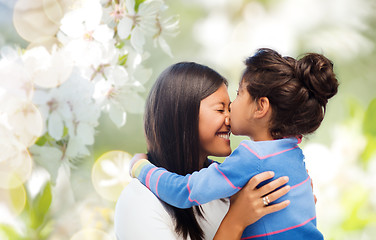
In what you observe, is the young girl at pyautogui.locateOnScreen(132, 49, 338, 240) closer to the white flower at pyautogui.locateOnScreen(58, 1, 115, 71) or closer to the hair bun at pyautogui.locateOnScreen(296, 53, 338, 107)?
the hair bun at pyautogui.locateOnScreen(296, 53, 338, 107)

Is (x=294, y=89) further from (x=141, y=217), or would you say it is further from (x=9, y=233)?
(x=9, y=233)

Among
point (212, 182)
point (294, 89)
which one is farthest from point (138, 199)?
point (294, 89)

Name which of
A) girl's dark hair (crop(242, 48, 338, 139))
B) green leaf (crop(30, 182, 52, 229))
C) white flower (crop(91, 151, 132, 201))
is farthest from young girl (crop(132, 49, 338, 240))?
green leaf (crop(30, 182, 52, 229))

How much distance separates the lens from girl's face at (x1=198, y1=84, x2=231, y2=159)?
1.03m

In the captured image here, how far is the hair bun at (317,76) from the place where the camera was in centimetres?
92

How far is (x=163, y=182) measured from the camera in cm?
90

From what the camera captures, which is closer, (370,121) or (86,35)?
(86,35)

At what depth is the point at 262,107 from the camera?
0.96 meters

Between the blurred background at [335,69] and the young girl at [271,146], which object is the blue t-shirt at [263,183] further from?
the blurred background at [335,69]


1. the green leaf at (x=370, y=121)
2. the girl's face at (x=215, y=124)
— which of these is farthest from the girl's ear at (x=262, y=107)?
the green leaf at (x=370, y=121)

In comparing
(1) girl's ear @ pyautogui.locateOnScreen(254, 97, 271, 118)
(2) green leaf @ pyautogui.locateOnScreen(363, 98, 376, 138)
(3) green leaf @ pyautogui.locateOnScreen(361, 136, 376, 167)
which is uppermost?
(1) girl's ear @ pyautogui.locateOnScreen(254, 97, 271, 118)

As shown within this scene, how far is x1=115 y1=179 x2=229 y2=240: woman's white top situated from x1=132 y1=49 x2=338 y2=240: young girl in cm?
3

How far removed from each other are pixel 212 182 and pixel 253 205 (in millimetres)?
99

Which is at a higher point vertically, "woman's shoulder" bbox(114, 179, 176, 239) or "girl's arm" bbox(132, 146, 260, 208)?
"girl's arm" bbox(132, 146, 260, 208)
